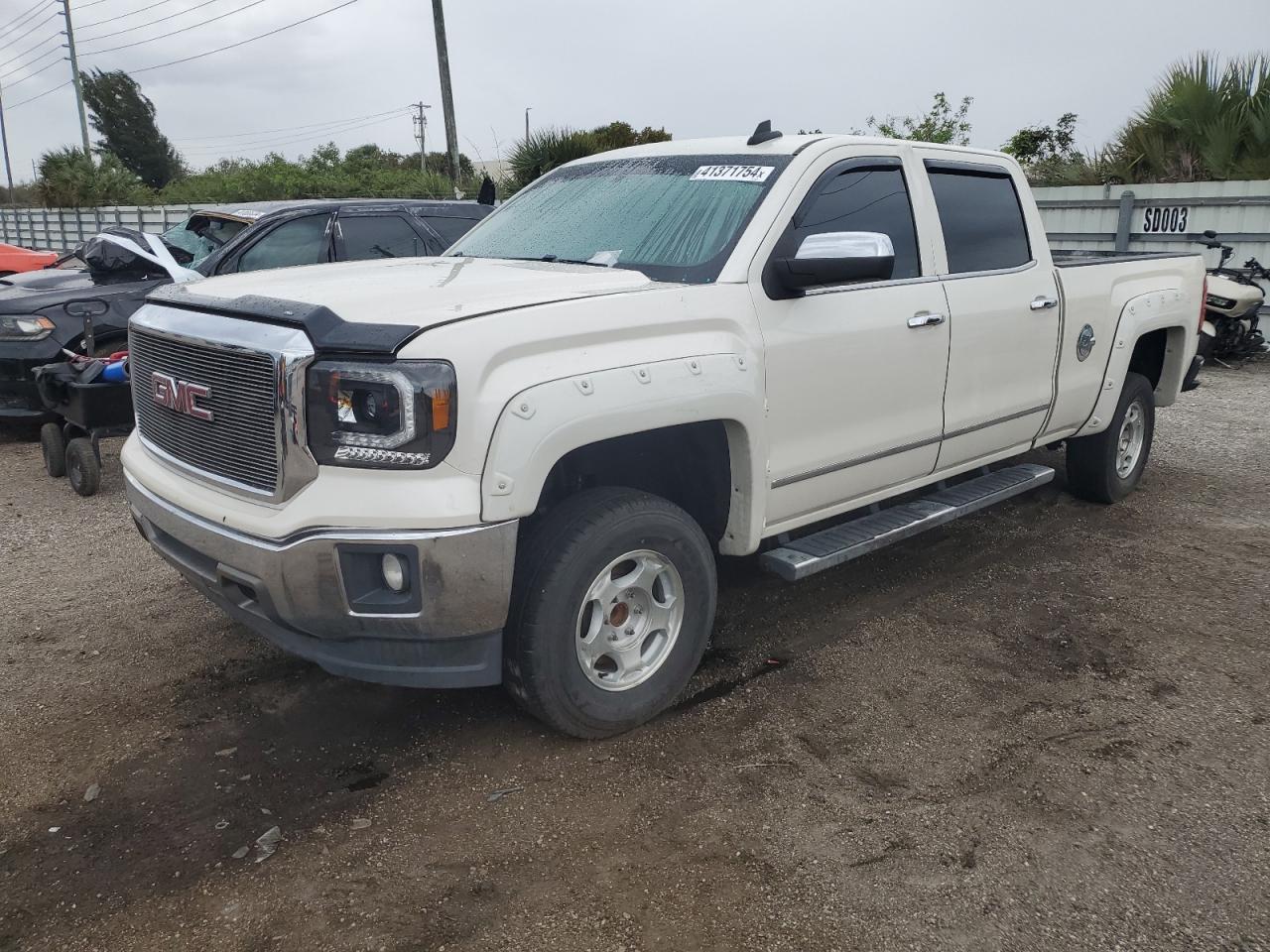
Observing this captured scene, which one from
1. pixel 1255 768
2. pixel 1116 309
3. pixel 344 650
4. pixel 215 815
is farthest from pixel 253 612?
pixel 1116 309

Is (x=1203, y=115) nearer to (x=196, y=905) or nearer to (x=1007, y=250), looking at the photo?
(x=1007, y=250)

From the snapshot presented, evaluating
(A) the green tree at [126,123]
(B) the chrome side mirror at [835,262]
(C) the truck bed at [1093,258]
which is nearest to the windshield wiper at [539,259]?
(B) the chrome side mirror at [835,262]

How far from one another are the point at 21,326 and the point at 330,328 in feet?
18.6

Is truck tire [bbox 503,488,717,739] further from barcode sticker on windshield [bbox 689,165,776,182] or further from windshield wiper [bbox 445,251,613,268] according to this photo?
barcode sticker on windshield [bbox 689,165,776,182]

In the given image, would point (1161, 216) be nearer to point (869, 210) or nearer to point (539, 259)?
point (869, 210)

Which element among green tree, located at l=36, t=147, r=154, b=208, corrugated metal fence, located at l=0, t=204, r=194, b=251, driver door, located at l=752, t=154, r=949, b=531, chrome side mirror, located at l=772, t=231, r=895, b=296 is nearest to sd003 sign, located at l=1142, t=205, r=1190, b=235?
driver door, located at l=752, t=154, r=949, b=531

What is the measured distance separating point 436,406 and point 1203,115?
46.3 feet

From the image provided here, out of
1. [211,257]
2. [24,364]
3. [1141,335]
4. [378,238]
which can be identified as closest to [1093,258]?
[1141,335]

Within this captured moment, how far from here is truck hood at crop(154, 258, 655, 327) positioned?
9.77 ft

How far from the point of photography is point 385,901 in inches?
105

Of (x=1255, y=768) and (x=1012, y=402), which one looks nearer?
(x=1255, y=768)

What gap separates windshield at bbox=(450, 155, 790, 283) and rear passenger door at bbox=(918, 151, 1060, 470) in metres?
1.08

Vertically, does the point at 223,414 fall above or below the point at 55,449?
above

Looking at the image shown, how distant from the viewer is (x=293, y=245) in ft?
25.8
